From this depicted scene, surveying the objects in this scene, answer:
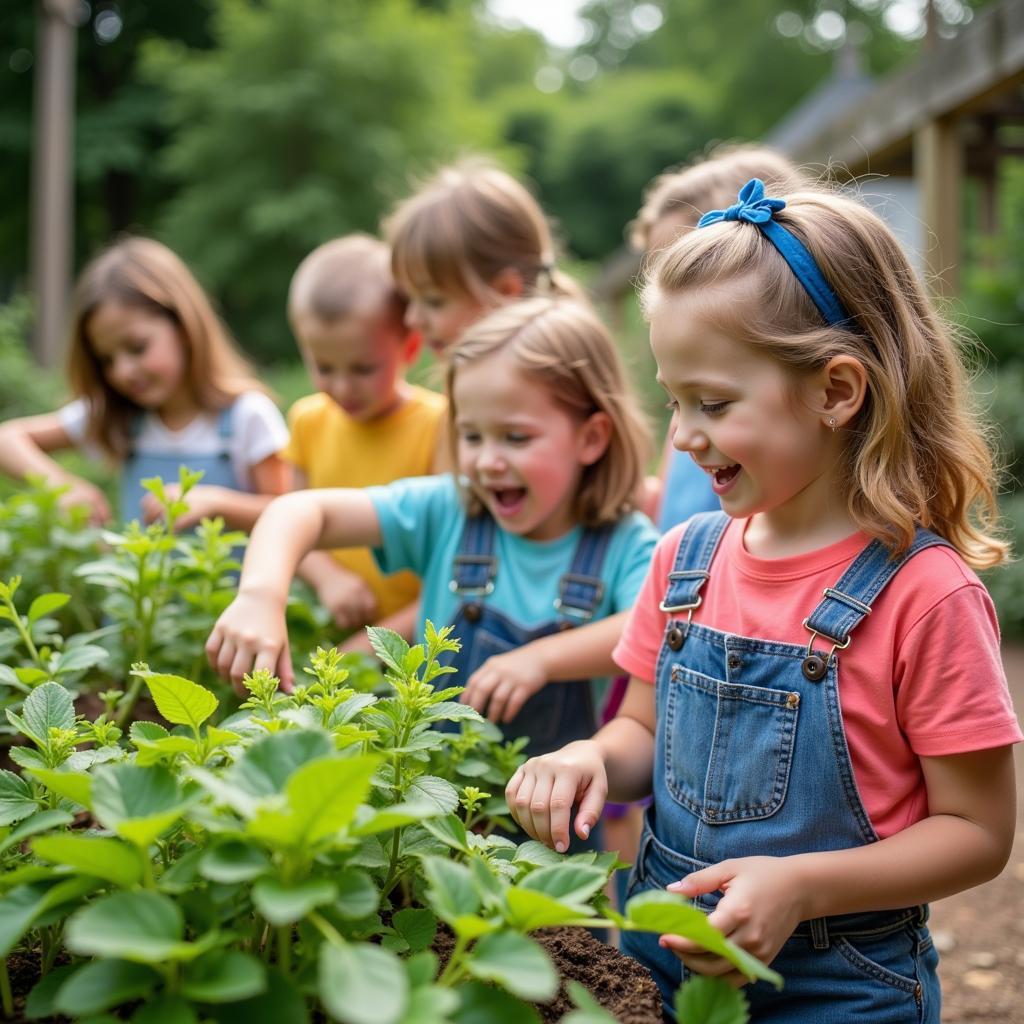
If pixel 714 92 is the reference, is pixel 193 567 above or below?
below

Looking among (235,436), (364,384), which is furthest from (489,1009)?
(235,436)

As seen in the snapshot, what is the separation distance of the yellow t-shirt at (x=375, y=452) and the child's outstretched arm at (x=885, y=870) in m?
1.87

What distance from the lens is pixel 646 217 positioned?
3170 mm

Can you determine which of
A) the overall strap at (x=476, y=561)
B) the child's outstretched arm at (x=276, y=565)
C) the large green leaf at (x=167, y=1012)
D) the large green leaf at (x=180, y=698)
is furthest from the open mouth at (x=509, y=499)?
the large green leaf at (x=167, y=1012)

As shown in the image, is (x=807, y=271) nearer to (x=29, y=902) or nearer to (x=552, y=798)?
(x=552, y=798)

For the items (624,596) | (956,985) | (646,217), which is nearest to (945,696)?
(624,596)

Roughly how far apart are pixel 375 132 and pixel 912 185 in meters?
9.92

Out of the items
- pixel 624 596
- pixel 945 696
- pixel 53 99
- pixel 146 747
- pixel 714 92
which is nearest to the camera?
pixel 146 747

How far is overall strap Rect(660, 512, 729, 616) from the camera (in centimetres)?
178

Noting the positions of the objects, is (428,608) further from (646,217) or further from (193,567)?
(646,217)

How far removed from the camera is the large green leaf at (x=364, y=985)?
79 cm

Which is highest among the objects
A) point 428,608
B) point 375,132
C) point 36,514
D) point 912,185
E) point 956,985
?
point 375,132

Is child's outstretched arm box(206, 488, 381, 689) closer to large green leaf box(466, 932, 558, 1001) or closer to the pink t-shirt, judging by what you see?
the pink t-shirt

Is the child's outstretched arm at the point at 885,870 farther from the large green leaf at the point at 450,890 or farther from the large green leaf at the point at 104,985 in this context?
the large green leaf at the point at 104,985
